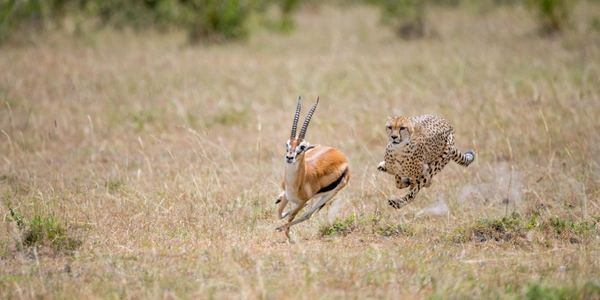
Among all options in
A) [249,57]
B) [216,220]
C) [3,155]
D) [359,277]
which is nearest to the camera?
[359,277]

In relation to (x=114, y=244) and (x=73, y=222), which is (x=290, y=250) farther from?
(x=73, y=222)

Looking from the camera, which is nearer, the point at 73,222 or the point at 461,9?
the point at 73,222

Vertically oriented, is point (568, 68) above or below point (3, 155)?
above

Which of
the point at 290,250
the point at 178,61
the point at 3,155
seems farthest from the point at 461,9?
the point at 290,250

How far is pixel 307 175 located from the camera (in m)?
5.79

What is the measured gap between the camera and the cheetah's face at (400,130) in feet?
19.6

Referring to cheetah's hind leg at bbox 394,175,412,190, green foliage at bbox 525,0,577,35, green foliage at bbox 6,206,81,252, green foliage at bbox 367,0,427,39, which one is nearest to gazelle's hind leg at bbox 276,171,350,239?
cheetah's hind leg at bbox 394,175,412,190

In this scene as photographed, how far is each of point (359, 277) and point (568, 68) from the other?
815 centimetres

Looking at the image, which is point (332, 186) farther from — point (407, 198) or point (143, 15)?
point (143, 15)

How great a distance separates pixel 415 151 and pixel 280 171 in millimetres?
2254

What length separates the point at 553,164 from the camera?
7828 millimetres

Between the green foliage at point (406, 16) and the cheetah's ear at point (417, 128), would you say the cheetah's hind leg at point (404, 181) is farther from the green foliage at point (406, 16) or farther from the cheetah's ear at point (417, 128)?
the green foliage at point (406, 16)

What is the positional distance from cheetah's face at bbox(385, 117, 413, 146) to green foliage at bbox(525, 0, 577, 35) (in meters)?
10.1

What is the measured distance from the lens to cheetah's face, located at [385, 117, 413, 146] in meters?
5.96
